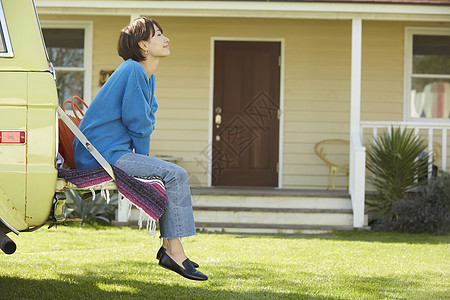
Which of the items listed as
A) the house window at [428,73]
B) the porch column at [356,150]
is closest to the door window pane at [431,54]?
the house window at [428,73]

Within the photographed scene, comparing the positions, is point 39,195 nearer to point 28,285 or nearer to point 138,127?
point 138,127

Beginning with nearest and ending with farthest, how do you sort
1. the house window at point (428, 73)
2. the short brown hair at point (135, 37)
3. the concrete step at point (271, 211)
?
1. the short brown hair at point (135, 37)
2. the concrete step at point (271, 211)
3. the house window at point (428, 73)

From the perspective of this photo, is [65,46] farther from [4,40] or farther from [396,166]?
[4,40]

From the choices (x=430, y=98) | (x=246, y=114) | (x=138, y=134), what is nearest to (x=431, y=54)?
(x=430, y=98)

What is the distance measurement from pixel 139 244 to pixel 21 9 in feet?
12.6

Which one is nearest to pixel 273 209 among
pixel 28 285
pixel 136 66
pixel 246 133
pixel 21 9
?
pixel 246 133

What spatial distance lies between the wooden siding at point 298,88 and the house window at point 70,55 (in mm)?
156

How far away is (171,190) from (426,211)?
5.12 metres

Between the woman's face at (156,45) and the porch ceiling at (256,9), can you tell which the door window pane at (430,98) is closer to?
the porch ceiling at (256,9)

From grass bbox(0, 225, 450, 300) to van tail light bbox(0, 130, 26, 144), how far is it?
1277 mm

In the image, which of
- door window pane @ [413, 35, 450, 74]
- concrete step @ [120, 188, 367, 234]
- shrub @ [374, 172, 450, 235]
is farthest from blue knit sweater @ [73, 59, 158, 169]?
door window pane @ [413, 35, 450, 74]

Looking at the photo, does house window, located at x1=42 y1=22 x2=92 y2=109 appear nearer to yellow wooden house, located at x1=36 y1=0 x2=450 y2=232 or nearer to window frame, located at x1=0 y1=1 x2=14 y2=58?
yellow wooden house, located at x1=36 y1=0 x2=450 y2=232

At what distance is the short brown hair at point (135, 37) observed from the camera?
150 inches

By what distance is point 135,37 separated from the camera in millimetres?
3816
